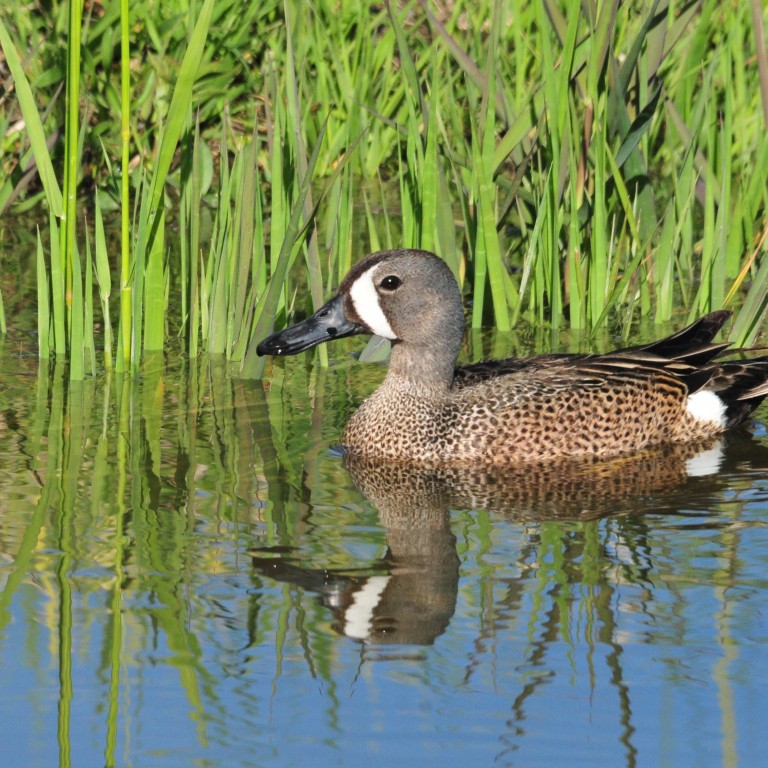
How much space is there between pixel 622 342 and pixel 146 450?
2.66 meters

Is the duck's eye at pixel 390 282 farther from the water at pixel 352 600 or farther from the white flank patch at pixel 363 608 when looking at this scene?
the white flank patch at pixel 363 608

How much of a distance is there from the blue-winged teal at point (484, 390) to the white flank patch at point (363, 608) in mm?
1586

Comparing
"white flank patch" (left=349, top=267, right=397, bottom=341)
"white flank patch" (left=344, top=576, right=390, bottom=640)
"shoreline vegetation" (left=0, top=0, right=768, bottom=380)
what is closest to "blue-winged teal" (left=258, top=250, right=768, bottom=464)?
"white flank patch" (left=349, top=267, right=397, bottom=341)

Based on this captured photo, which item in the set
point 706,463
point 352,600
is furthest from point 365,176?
point 352,600

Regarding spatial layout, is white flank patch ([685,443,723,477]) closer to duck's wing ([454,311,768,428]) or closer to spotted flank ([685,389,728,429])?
spotted flank ([685,389,728,429])

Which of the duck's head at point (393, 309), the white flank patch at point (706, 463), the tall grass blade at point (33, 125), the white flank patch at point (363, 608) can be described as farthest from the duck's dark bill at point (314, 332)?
the white flank patch at point (363, 608)

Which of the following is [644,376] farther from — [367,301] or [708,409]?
[367,301]

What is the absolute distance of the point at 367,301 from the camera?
6.04 metres

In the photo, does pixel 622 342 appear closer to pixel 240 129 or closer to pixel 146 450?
pixel 146 450

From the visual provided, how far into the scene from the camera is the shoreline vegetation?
6.27 meters

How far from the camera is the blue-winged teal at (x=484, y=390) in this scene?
5996 mm

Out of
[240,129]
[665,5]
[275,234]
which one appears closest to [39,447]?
[275,234]

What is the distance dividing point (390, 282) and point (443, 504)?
1.12 metres

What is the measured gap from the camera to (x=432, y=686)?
3.64 meters
